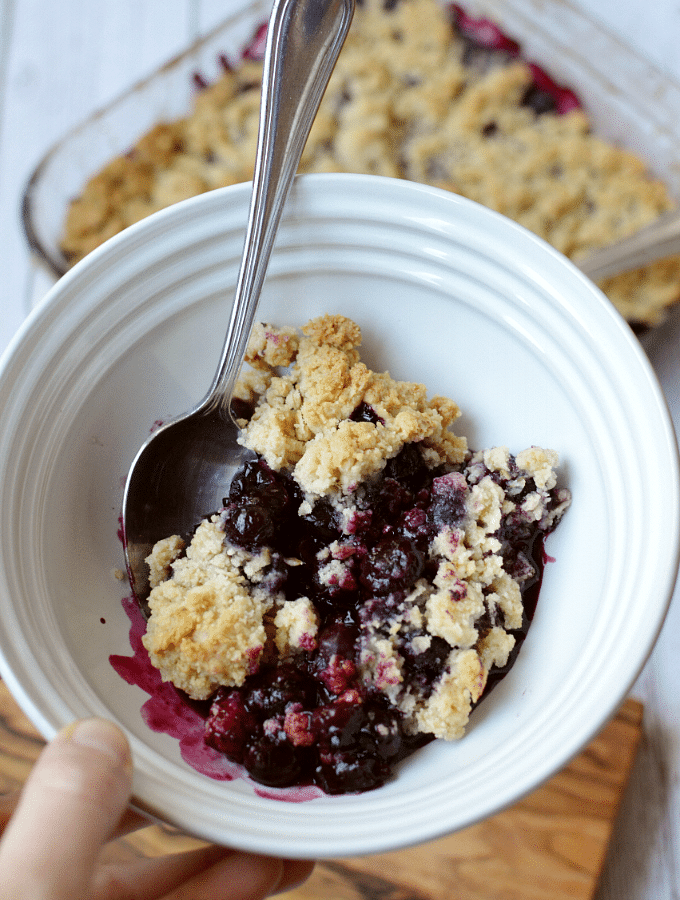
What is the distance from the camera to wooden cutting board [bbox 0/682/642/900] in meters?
1.48

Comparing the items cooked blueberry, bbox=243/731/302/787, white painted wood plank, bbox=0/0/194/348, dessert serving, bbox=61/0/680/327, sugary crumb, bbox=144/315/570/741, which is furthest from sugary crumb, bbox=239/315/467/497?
white painted wood plank, bbox=0/0/194/348

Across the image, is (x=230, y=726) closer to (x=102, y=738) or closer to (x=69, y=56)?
(x=102, y=738)

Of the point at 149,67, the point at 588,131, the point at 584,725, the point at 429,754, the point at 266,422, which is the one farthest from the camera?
the point at 149,67

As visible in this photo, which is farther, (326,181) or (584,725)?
(326,181)

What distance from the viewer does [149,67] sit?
201 cm

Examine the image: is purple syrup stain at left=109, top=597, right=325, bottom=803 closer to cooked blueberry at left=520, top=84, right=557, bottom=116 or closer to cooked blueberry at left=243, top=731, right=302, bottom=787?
cooked blueberry at left=243, top=731, right=302, bottom=787

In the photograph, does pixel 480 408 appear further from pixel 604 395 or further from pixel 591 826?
pixel 591 826

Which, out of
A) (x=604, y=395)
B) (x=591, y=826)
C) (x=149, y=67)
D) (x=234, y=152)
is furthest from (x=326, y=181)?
(x=591, y=826)

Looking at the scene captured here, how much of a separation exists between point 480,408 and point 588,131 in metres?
0.86

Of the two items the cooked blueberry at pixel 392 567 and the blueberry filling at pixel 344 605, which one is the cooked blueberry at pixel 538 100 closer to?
the blueberry filling at pixel 344 605

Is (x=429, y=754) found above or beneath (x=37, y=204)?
beneath

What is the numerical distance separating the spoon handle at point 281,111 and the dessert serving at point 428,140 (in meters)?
0.57

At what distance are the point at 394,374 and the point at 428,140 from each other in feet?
2.34

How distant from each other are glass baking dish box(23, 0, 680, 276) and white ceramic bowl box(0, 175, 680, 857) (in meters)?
0.67
